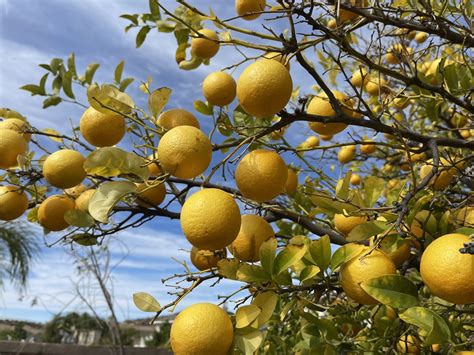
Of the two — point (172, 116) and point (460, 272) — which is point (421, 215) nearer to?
point (460, 272)

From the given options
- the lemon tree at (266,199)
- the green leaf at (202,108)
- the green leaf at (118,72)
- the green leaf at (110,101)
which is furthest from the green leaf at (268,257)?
the green leaf at (118,72)

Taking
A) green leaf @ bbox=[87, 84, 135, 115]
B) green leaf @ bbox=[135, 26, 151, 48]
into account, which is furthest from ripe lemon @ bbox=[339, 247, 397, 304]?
green leaf @ bbox=[135, 26, 151, 48]

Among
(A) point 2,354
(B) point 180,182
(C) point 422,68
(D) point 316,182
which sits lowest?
(A) point 2,354

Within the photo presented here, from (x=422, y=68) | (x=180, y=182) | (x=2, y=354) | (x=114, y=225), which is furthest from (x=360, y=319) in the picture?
(x=2, y=354)

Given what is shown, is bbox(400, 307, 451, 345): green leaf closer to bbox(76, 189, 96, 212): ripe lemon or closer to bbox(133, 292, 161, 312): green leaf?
bbox(133, 292, 161, 312): green leaf

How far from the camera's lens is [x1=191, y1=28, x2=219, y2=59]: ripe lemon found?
1.22m

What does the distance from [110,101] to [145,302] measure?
396 millimetres

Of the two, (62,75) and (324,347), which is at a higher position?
(62,75)

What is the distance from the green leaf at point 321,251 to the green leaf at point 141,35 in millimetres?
955

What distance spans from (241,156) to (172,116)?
0.23 metres

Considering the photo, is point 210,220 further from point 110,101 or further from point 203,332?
point 110,101

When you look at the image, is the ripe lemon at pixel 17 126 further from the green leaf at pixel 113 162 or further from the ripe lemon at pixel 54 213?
the green leaf at pixel 113 162

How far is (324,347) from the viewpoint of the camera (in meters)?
0.91

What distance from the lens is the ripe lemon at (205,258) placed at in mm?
897
